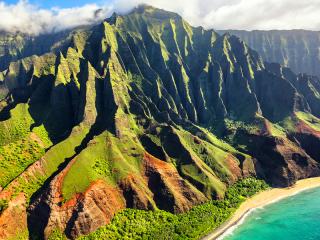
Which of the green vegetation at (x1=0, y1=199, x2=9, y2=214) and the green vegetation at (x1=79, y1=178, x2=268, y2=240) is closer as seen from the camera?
the green vegetation at (x1=0, y1=199, x2=9, y2=214)

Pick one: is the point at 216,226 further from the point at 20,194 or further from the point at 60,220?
the point at 20,194

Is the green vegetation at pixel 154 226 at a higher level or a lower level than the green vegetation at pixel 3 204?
lower

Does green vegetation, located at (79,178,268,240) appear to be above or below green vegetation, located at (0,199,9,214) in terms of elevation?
below

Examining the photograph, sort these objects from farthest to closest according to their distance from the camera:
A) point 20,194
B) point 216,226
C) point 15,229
A: point 216,226 < point 20,194 < point 15,229

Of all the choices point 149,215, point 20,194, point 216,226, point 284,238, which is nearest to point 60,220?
point 20,194

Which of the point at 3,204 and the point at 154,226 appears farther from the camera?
the point at 154,226

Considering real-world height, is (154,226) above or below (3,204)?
below

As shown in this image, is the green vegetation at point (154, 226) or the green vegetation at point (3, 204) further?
the green vegetation at point (154, 226)

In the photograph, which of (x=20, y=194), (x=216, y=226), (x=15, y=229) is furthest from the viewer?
(x=216, y=226)

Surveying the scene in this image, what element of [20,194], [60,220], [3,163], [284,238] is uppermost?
[3,163]

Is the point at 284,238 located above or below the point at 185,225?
below

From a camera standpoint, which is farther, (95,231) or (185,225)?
(185,225)
